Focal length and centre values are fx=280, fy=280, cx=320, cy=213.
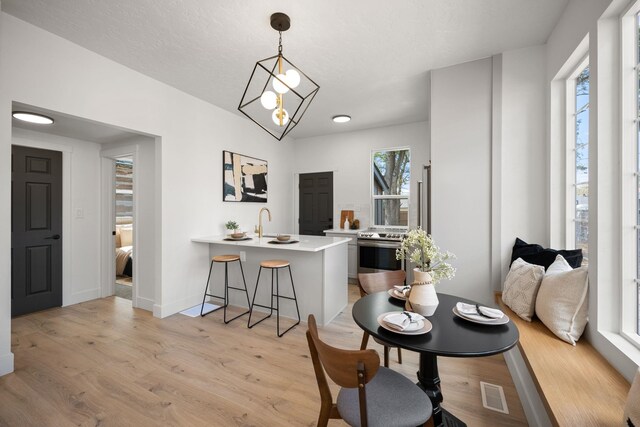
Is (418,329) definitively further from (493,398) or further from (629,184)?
(629,184)

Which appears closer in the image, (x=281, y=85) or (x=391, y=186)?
(x=281, y=85)

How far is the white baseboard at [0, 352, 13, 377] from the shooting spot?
2166mm

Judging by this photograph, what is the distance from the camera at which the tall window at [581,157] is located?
219 centimetres

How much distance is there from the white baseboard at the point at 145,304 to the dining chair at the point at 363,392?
3.24 meters

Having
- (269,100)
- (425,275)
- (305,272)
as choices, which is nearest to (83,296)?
(305,272)

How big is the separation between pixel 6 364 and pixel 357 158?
16.6 ft

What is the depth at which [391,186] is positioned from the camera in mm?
5258

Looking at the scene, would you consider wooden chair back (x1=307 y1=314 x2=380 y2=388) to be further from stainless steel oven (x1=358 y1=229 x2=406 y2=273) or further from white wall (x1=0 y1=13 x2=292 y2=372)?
stainless steel oven (x1=358 y1=229 x2=406 y2=273)

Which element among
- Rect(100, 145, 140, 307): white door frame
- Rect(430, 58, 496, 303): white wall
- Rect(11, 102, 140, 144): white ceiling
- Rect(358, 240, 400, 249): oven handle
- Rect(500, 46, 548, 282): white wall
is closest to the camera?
Rect(500, 46, 548, 282): white wall

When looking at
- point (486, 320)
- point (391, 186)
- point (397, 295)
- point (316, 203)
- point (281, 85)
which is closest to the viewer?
point (486, 320)

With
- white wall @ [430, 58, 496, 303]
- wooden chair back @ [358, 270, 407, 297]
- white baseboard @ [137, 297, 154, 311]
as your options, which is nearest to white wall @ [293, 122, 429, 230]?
white wall @ [430, 58, 496, 303]

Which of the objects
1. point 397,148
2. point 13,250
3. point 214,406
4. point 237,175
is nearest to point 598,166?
point 214,406

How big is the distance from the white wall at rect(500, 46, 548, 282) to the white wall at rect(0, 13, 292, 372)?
10.0 feet

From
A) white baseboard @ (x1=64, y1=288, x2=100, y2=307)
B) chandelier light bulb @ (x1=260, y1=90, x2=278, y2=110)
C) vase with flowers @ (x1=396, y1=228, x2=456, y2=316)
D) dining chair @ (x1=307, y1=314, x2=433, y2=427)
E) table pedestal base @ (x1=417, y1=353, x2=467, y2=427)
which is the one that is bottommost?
white baseboard @ (x1=64, y1=288, x2=100, y2=307)
